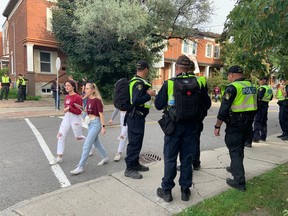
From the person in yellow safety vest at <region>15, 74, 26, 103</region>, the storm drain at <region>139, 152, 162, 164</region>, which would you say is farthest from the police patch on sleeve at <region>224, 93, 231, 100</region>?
the person in yellow safety vest at <region>15, 74, 26, 103</region>

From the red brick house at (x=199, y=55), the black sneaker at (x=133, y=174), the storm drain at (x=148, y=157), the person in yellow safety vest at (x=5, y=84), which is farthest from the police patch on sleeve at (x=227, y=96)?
the red brick house at (x=199, y=55)

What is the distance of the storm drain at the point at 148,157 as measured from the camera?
569 cm

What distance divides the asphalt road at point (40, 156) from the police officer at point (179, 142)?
1694 millimetres

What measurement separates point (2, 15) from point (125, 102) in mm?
30306

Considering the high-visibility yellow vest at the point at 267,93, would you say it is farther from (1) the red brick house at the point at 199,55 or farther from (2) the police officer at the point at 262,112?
(1) the red brick house at the point at 199,55

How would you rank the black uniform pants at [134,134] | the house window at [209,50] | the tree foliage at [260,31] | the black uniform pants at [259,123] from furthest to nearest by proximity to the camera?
the house window at [209,50], the black uniform pants at [259,123], the black uniform pants at [134,134], the tree foliage at [260,31]

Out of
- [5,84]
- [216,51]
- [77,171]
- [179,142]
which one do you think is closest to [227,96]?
[179,142]

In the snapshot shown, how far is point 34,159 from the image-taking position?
5.72 meters

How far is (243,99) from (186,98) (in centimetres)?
120

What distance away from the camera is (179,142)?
143 inches

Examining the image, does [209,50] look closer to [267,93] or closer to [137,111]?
[267,93]

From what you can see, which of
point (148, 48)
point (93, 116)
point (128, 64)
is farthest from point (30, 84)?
point (93, 116)

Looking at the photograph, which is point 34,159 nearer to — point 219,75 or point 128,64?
point 128,64

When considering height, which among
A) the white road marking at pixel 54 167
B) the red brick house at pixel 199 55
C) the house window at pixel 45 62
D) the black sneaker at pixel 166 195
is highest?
the red brick house at pixel 199 55
